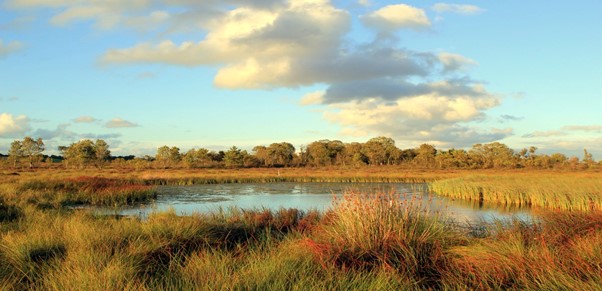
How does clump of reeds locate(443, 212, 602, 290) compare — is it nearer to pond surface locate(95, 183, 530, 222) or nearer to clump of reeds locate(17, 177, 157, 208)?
pond surface locate(95, 183, 530, 222)

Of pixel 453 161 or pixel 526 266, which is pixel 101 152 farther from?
pixel 526 266

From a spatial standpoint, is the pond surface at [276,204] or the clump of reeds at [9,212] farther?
the pond surface at [276,204]

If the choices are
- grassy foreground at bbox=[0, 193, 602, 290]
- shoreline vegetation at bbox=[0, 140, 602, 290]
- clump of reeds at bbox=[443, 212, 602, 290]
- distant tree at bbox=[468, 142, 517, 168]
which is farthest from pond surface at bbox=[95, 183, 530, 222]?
distant tree at bbox=[468, 142, 517, 168]

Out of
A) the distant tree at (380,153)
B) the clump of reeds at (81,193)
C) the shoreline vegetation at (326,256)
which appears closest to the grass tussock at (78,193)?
the clump of reeds at (81,193)

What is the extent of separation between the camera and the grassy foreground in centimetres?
519

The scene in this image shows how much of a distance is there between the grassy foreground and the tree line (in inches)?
2548

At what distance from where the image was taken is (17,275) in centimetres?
611

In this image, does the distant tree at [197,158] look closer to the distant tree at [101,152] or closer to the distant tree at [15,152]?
the distant tree at [101,152]

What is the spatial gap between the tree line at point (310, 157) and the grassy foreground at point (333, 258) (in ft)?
212

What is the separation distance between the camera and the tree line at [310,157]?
237 ft

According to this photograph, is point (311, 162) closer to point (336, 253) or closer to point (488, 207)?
point (488, 207)

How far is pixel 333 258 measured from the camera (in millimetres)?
6605

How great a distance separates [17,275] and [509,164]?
8297 centimetres

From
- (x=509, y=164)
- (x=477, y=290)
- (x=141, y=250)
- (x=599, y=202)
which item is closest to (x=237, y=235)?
(x=141, y=250)
